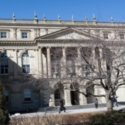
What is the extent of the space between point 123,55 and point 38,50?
74.7 ft

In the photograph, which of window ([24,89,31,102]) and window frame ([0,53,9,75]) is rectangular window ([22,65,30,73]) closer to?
window frame ([0,53,9,75])

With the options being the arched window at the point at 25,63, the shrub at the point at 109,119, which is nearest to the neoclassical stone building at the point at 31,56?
the arched window at the point at 25,63

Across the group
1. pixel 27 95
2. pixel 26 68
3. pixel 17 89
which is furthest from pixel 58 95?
pixel 26 68

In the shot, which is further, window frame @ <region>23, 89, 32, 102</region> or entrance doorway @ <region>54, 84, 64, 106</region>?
window frame @ <region>23, 89, 32, 102</region>

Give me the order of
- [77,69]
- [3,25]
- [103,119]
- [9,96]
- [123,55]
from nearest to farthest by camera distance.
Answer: [103,119] → [123,55] → [77,69] → [9,96] → [3,25]

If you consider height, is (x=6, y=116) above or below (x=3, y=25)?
below

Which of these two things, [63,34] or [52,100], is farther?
[63,34]

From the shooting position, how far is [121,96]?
4097 centimetres

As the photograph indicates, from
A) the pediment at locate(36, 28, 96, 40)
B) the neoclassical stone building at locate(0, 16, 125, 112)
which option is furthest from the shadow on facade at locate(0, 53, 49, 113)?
the pediment at locate(36, 28, 96, 40)

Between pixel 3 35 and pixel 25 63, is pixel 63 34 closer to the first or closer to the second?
pixel 25 63

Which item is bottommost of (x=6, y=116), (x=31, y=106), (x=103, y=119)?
(x=31, y=106)

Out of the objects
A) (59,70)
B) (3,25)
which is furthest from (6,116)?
(3,25)

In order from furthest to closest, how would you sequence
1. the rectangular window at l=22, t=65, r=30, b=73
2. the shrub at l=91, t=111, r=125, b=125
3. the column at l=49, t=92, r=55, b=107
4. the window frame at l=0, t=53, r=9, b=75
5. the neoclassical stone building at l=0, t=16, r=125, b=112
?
the rectangular window at l=22, t=65, r=30, b=73 < the window frame at l=0, t=53, r=9, b=75 < the neoclassical stone building at l=0, t=16, r=125, b=112 < the column at l=49, t=92, r=55, b=107 < the shrub at l=91, t=111, r=125, b=125

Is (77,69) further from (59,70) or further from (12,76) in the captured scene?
(12,76)
